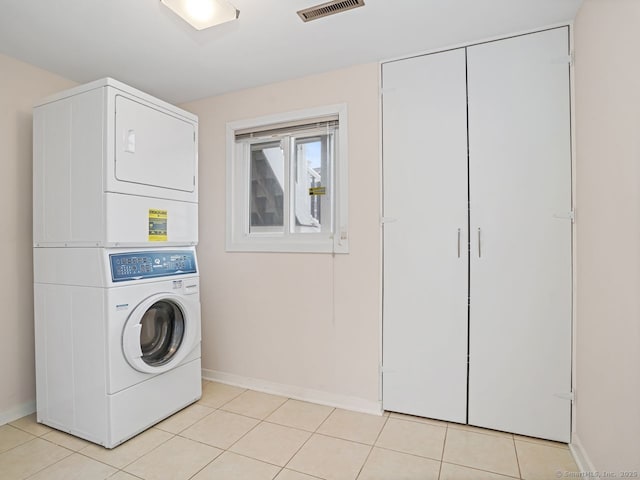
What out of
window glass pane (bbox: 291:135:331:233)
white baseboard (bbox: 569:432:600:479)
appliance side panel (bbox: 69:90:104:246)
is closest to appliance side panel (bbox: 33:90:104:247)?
appliance side panel (bbox: 69:90:104:246)

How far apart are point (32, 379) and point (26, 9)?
7.42 feet

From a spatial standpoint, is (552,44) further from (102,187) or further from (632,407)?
(102,187)

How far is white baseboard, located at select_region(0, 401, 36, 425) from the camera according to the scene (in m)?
2.25

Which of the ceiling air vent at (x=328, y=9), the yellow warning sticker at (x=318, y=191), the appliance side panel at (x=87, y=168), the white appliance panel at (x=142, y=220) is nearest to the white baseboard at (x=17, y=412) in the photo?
the appliance side panel at (x=87, y=168)

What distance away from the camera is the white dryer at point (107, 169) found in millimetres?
1997

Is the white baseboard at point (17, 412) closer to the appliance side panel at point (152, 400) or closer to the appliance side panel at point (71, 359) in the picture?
the appliance side panel at point (71, 359)

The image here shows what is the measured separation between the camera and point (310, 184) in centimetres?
280

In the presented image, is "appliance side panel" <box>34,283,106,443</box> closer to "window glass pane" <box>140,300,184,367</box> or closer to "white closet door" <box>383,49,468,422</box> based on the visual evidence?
"window glass pane" <box>140,300,184,367</box>

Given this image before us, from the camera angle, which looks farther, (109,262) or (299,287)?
(299,287)

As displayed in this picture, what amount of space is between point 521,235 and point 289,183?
1645 mm

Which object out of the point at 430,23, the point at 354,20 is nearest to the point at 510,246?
the point at 430,23

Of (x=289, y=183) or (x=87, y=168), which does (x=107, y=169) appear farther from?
(x=289, y=183)

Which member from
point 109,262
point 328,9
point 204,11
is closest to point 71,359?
point 109,262

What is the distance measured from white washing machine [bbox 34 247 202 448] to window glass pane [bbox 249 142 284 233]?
74 cm
